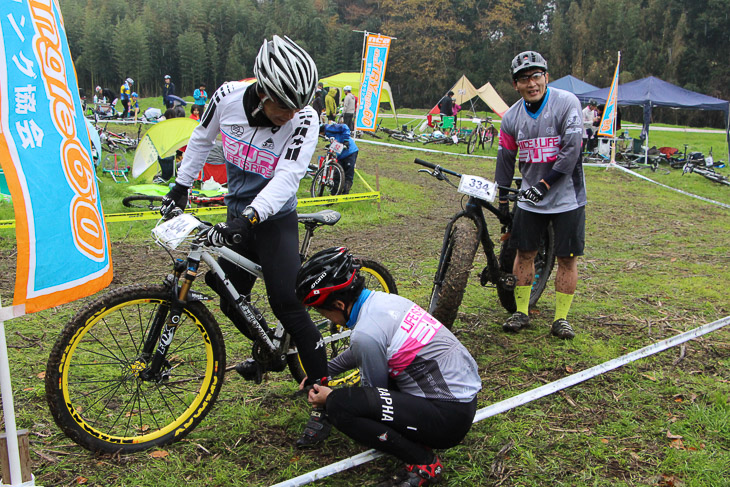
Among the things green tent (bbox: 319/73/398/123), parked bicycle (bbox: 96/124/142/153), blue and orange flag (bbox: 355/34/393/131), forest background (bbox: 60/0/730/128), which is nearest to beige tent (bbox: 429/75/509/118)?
green tent (bbox: 319/73/398/123)

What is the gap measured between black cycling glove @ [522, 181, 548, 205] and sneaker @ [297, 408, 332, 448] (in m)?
2.29

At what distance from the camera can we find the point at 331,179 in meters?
11.3

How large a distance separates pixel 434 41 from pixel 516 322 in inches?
1929

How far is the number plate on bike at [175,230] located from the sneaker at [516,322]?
9.56ft

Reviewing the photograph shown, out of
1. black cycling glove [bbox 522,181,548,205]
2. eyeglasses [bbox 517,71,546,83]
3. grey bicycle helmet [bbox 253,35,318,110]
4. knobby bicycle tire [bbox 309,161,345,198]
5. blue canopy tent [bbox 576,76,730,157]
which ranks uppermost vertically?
blue canopy tent [bbox 576,76,730,157]

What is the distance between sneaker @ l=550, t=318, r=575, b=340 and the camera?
Answer: 4.61 metres

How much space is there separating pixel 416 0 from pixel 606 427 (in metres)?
53.3

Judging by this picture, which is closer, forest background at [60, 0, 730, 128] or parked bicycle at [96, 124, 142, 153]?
parked bicycle at [96, 124, 142, 153]

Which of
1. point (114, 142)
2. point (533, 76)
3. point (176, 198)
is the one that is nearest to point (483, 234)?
point (533, 76)

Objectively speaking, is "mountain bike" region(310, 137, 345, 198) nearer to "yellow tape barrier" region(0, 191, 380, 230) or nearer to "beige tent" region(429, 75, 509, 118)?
"yellow tape barrier" region(0, 191, 380, 230)

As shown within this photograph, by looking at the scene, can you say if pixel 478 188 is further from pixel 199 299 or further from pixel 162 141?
pixel 162 141

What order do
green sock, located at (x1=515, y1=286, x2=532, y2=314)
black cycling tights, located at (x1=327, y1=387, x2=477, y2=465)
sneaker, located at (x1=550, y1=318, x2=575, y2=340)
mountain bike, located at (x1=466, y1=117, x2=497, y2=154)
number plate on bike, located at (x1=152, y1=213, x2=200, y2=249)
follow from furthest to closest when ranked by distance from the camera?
mountain bike, located at (x1=466, y1=117, x2=497, y2=154), green sock, located at (x1=515, y1=286, x2=532, y2=314), sneaker, located at (x1=550, y1=318, x2=575, y2=340), number plate on bike, located at (x1=152, y1=213, x2=200, y2=249), black cycling tights, located at (x1=327, y1=387, x2=477, y2=465)

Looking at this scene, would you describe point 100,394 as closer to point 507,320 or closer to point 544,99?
point 507,320

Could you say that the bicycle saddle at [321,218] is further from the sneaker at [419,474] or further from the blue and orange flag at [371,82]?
the blue and orange flag at [371,82]
